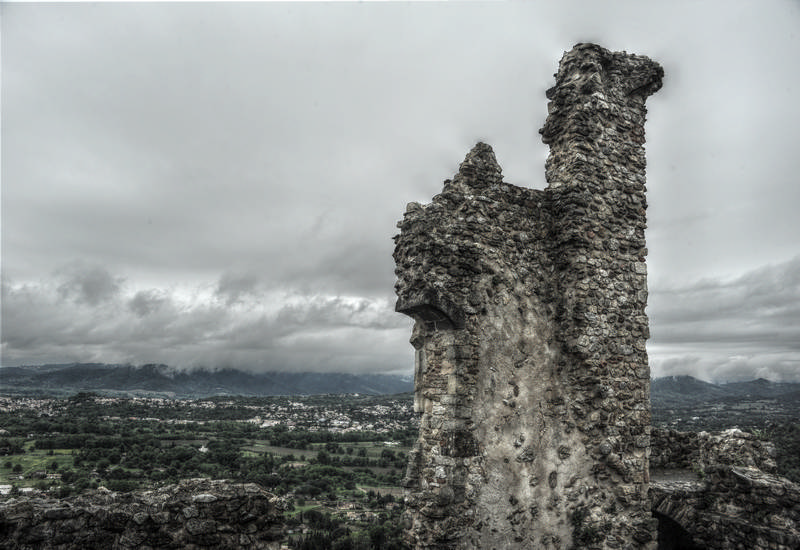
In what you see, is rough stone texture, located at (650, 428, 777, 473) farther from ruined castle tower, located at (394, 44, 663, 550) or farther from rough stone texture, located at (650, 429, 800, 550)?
ruined castle tower, located at (394, 44, 663, 550)

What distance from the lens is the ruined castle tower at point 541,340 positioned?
5.60 metres

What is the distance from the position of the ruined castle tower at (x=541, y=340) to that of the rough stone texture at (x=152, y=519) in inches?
70.4

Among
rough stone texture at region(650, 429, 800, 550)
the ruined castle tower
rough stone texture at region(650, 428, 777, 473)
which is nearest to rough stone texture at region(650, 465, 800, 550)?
rough stone texture at region(650, 429, 800, 550)

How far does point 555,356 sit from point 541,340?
352 millimetres

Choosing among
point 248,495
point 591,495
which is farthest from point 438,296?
point 591,495

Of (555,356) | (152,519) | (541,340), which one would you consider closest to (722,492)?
(555,356)

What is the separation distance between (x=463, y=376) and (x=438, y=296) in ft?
3.39

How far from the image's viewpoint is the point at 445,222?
606 cm

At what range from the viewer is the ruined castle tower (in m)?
5.60

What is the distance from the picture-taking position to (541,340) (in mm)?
6527

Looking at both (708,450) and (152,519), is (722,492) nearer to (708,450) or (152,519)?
(708,450)

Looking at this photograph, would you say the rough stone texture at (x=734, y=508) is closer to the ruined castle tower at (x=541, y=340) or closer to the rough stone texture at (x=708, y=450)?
the rough stone texture at (x=708, y=450)

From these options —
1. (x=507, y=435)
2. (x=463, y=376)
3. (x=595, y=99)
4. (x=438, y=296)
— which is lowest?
(x=507, y=435)

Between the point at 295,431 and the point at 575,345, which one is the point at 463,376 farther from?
the point at 295,431
